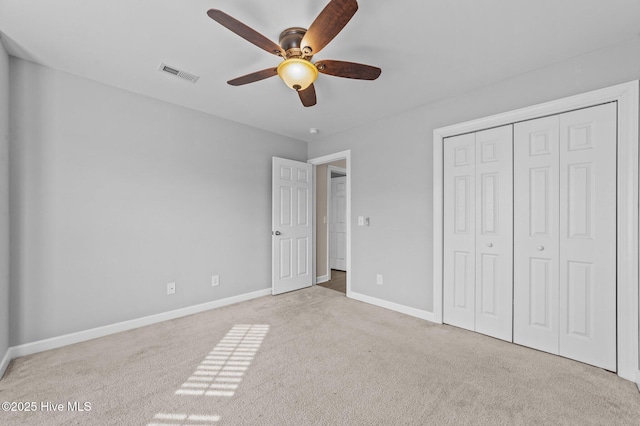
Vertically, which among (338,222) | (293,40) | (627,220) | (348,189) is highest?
(293,40)

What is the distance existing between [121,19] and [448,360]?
3474mm

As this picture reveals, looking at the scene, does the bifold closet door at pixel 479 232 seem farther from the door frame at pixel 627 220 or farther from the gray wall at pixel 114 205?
the gray wall at pixel 114 205

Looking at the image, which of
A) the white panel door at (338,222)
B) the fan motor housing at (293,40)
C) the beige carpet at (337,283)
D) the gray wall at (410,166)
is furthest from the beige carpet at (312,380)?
the white panel door at (338,222)

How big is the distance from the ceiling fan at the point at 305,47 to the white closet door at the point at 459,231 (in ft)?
4.82

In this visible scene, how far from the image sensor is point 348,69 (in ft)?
6.35

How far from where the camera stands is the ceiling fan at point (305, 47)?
1.45m

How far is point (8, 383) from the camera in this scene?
75.1 inches

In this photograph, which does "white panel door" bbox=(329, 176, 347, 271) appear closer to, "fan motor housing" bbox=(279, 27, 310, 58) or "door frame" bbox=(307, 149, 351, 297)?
"door frame" bbox=(307, 149, 351, 297)

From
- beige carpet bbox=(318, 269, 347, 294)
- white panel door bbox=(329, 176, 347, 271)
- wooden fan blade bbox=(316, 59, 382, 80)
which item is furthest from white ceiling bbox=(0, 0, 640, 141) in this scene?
white panel door bbox=(329, 176, 347, 271)

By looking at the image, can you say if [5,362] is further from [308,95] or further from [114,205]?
[308,95]

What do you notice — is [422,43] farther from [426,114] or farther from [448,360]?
[448,360]

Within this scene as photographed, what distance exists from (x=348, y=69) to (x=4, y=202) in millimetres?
2843

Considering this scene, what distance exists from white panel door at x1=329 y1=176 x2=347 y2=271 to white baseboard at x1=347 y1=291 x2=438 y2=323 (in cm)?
225

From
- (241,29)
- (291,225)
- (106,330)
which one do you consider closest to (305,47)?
(241,29)
